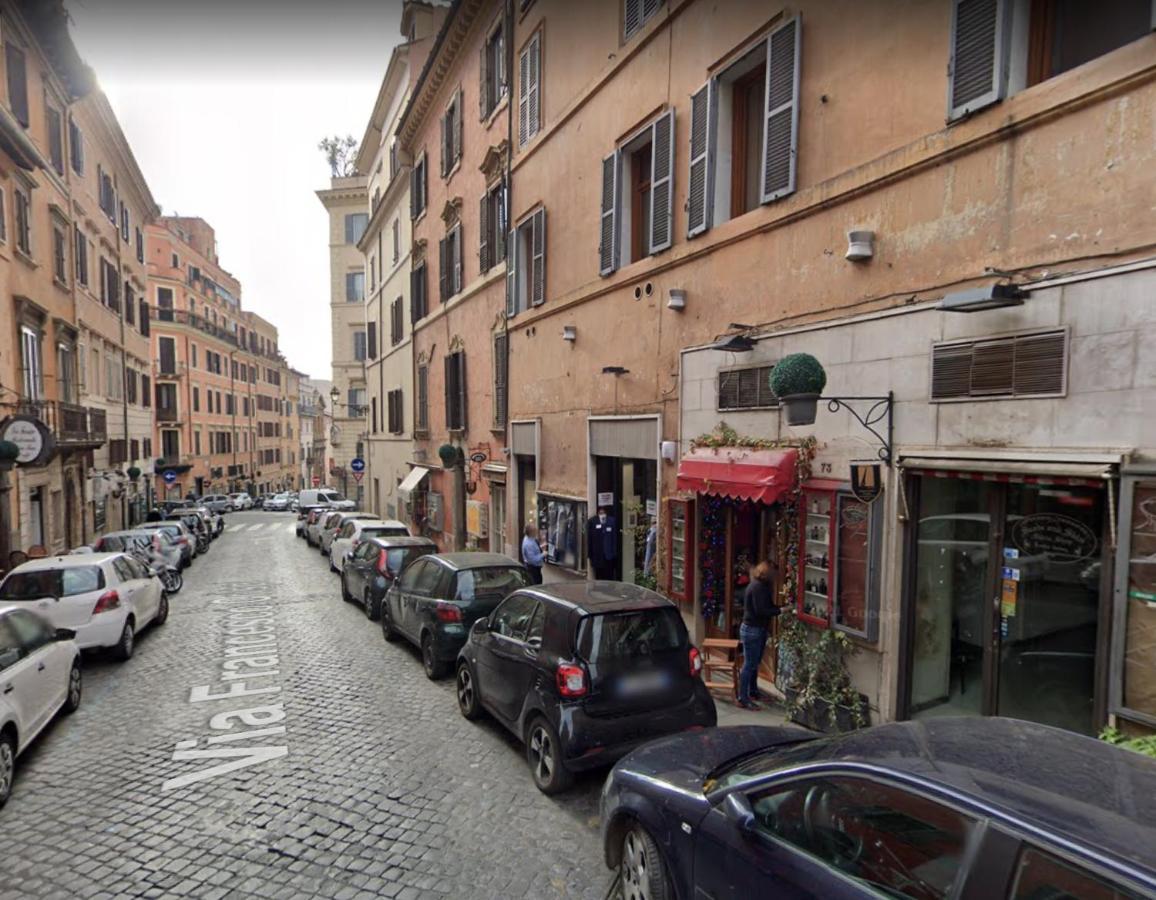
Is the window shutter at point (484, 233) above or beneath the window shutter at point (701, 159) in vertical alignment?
above

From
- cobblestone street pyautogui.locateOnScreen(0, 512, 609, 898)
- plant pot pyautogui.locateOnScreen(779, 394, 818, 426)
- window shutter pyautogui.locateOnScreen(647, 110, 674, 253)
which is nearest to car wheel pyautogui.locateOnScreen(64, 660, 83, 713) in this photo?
cobblestone street pyautogui.locateOnScreen(0, 512, 609, 898)

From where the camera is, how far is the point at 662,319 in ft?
31.2

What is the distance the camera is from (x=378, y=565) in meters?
12.1

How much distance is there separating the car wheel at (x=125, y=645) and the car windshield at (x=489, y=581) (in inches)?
199

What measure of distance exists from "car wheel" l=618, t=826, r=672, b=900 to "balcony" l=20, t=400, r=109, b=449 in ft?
54.9

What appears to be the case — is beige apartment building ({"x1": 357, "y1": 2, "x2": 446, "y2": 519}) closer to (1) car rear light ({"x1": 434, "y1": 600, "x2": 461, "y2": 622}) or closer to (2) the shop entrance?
(1) car rear light ({"x1": 434, "y1": 600, "x2": 461, "y2": 622})

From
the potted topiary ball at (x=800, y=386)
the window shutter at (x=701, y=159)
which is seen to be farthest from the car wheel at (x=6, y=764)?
the window shutter at (x=701, y=159)

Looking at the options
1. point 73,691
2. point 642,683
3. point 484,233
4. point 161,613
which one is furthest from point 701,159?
point 161,613

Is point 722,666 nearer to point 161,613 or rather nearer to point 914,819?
point 914,819

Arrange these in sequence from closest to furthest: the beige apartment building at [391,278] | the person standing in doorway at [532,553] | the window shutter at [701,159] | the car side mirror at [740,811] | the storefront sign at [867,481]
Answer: the car side mirror at [740,811] → the storefront sign at [867,481] → the window shutter at [701,159] → the person standing in doorway at [532,553] → the beige apartment building at [391,278]

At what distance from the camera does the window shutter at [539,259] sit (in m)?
13.2

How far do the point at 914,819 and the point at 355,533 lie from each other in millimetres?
15182

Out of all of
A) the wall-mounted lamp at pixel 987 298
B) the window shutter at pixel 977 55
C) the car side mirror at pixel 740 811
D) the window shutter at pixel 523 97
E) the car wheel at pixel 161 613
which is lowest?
the car wheel at pixel 161 613

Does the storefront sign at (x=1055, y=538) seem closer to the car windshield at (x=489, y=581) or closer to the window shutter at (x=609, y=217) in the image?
the car windshield at (x=489, y=581)
